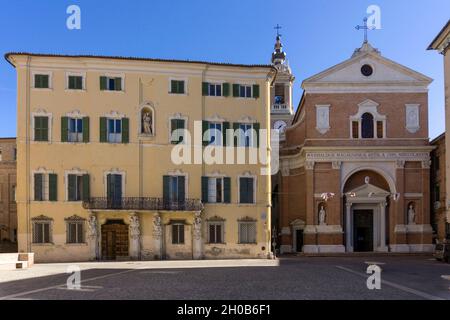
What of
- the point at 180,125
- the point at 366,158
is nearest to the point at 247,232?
the point at 180,125

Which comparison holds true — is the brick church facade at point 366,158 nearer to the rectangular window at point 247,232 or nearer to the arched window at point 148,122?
the rectangular window at point 247,232

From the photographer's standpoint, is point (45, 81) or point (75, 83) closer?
point (45, 81)

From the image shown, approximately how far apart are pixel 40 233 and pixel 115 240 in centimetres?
480

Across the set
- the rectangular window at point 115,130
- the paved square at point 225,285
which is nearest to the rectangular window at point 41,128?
the rectangular window at point 115,130

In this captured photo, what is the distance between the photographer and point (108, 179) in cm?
3428

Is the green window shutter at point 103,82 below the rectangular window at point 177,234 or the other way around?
the other way around

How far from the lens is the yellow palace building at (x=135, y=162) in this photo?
33781mm

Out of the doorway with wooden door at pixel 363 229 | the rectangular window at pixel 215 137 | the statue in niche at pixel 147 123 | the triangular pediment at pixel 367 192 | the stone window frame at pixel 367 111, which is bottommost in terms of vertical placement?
the doorway with wooden door at pixel 363 229

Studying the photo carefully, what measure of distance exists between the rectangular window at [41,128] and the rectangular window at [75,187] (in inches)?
121

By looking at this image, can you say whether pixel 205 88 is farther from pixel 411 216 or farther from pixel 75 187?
pixel 411 216

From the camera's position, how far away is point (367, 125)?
42.2 m

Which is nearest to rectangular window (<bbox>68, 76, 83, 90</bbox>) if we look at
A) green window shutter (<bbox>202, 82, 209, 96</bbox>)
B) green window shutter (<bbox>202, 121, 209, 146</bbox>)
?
green window shutter (<bbox>202, 82, 209, 96</bbox>)

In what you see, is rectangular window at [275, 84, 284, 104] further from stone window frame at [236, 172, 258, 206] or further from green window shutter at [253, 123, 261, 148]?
stone window frame at [236, 172, 258, 206]

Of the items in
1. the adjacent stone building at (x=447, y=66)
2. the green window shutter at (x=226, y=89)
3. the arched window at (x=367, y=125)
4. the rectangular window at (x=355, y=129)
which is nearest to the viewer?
the adjacent stone building at (x=447, y=66)
